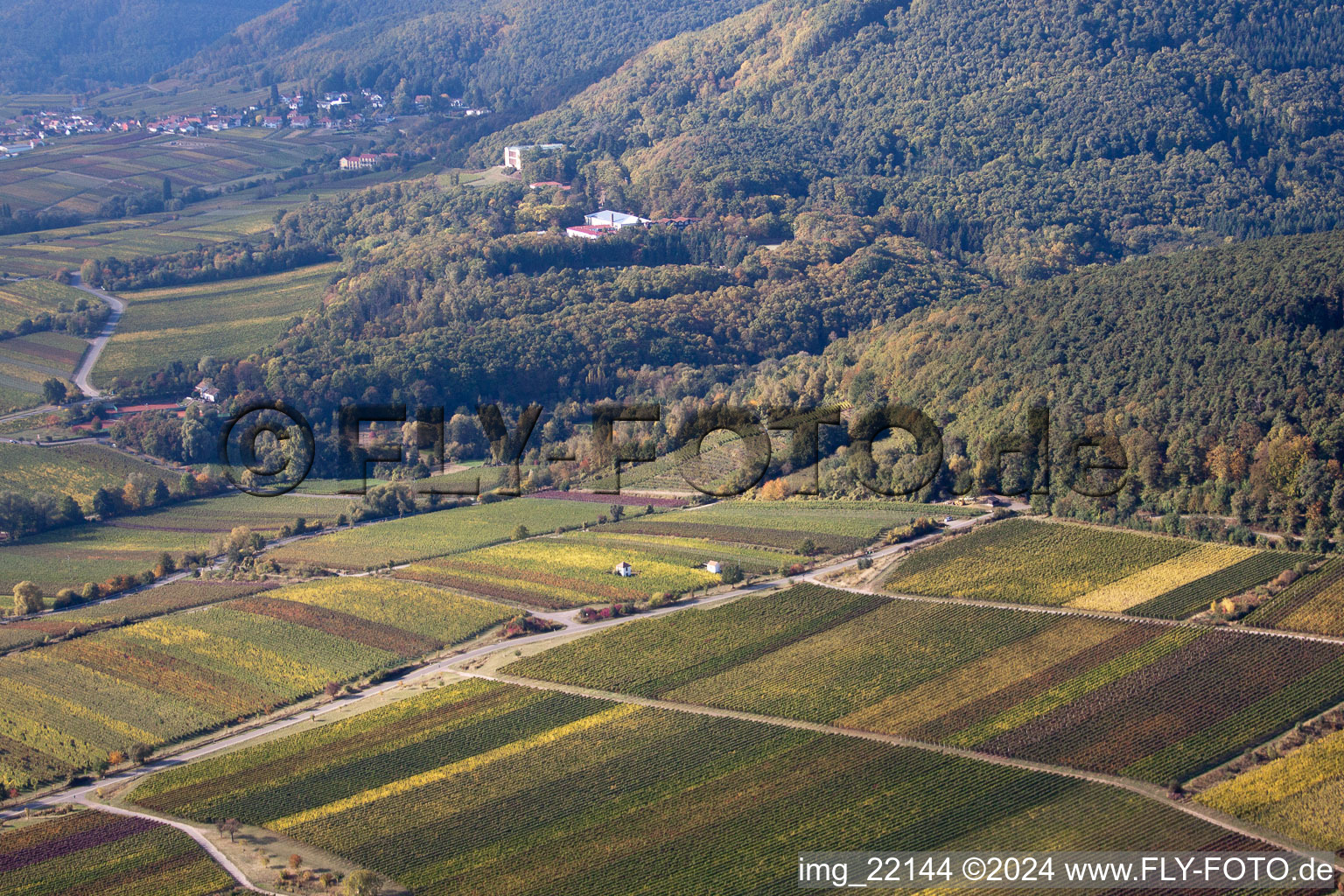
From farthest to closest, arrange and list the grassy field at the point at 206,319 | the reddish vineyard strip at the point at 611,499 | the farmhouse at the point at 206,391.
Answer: the grassy field at the point at 206,319 < the farmhouse at the point at 206,391 < the reddish vineyard strip at the point at 611,499

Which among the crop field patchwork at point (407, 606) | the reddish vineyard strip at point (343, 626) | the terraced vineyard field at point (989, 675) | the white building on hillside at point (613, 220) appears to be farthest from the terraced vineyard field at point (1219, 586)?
the white building on hillside at point (613, 220)

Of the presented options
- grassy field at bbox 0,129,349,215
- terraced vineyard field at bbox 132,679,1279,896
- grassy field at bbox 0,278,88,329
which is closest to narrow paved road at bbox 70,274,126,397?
grassy field at bbox 0,278,88,329

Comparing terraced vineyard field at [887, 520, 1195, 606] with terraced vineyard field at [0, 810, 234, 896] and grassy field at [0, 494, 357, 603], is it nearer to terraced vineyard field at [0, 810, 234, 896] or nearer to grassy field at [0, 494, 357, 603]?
terraced vineyard field at [0, 810, 234, 896]

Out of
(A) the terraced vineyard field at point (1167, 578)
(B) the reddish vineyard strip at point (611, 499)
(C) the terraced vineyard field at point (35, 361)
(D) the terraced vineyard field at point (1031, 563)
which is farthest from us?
(C) the terraced vineyard field at point (35, 361)

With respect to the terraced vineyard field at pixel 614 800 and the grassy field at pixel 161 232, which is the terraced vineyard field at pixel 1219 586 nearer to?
the terraced vineyard field at pixel 614 800

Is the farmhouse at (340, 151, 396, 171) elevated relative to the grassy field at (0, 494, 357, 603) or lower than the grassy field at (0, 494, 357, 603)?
elevated

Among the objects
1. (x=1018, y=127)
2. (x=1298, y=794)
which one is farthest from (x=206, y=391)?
(x=1018, y=127)

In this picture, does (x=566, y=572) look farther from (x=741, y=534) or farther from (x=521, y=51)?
(x=521, y=51)
